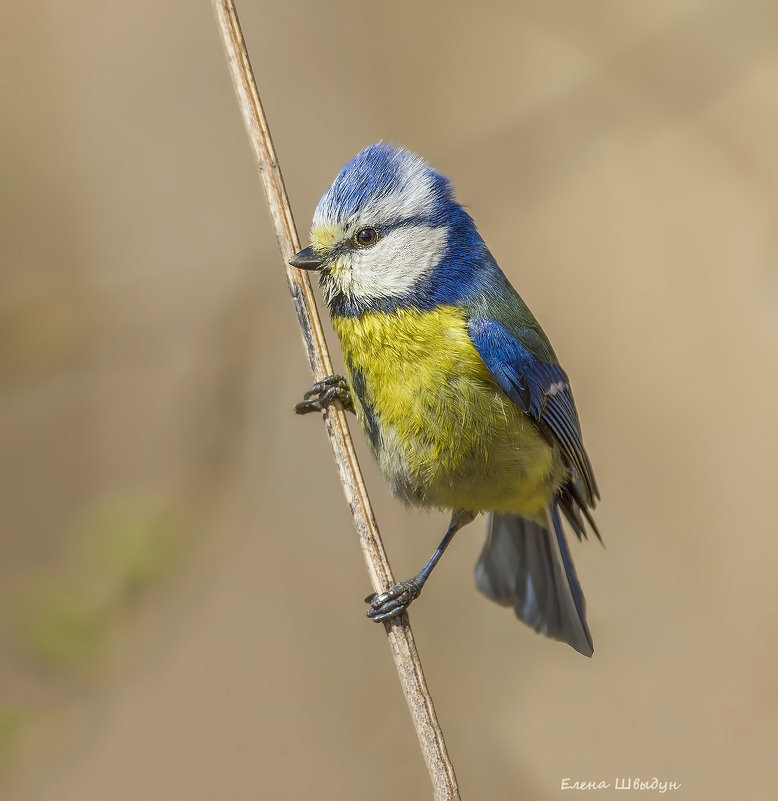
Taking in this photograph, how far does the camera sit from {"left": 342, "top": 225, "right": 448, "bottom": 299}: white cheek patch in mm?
2527

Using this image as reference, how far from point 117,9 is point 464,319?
208 centimetres

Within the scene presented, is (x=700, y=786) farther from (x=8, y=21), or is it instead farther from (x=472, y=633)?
(x=8, y=21)

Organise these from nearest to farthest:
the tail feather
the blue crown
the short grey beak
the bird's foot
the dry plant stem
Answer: the dry plant stem → the bird's foot → the short grey beak → the blue crown → the tail feather

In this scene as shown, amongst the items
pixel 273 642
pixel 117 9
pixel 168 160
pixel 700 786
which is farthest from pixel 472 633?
pixel 117 9

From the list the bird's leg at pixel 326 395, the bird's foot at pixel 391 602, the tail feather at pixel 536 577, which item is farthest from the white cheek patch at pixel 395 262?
the tail feather at pixel 536 577

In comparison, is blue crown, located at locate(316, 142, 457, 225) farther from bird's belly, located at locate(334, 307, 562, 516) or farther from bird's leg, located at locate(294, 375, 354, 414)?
bird's leg, located at locate(294, 375, 354, 414)

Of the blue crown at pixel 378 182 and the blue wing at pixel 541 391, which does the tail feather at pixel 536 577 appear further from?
the blue crown at pixel 378 182

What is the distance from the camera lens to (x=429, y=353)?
2.46 metres

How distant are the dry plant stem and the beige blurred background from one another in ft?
1.24

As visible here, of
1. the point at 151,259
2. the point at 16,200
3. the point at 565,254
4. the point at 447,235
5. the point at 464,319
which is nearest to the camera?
the point at 464,319

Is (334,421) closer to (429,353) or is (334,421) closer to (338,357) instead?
(429,353)

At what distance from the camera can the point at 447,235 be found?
270 cm

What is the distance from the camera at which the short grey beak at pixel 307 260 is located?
7.97 feet

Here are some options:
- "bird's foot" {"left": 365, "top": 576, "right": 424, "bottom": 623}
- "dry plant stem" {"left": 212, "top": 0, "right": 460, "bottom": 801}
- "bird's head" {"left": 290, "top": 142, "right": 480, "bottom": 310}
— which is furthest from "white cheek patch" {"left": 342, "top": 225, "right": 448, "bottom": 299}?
"bird's foot" {"left": 365, "top": 576, "right": 424, "bottom": 623}
